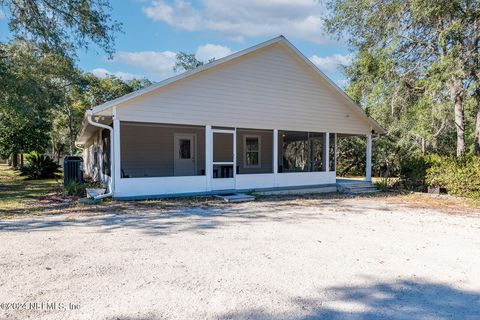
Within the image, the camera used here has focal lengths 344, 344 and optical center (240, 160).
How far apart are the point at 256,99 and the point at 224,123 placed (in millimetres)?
1608

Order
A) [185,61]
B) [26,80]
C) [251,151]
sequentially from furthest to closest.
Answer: [185,61], [26,80], [251,151]

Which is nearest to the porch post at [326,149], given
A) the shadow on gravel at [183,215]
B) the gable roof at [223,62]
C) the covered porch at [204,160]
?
the covered porch at [204,160]

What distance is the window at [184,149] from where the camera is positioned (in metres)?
14.2

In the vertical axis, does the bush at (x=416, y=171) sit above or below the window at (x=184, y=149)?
below

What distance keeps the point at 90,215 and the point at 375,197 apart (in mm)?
9753

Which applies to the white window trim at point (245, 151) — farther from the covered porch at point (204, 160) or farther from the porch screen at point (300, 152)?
the porch screen at point (300, 152)

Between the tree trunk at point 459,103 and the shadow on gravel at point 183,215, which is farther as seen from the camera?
the tree trunk at point 459,103

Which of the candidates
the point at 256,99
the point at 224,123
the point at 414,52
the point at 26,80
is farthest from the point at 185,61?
the point at 414,52

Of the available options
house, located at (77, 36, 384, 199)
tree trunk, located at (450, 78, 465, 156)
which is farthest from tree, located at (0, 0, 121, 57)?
tree trunk, located at (450, 78, 465, 156)

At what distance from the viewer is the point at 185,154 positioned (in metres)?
14.3

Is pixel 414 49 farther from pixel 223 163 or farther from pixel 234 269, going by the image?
pixel 234 269

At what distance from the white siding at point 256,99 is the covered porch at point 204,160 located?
1.76 feet

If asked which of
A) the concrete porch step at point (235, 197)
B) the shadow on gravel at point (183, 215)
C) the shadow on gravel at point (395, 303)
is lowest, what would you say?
the shadow on gravel at point (395, 303)

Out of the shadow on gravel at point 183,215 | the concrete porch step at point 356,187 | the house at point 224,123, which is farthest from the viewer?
the concrete porch step at point 356,187
